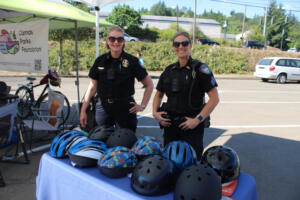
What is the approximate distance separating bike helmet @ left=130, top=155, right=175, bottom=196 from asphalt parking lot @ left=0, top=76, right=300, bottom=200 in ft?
6.90

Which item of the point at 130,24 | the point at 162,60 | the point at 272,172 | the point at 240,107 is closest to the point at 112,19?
the point at 130,24

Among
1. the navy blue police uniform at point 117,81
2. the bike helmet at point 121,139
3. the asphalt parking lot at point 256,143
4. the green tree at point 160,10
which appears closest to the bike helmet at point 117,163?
the bike helmet at point 121,139

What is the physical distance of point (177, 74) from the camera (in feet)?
7.81

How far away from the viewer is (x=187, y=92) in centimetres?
232

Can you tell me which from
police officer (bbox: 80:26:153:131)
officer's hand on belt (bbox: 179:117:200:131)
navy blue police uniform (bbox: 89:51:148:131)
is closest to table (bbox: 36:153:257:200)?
officer's hand on belt (bbox: 179:117:200:131)

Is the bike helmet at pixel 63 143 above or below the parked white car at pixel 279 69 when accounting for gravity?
below

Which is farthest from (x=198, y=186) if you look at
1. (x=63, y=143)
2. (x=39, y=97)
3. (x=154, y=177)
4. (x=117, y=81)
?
(x=39, y=97)

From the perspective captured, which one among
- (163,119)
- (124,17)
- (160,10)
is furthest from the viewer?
(160,10)

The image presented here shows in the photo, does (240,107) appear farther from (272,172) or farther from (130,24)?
(130,24)

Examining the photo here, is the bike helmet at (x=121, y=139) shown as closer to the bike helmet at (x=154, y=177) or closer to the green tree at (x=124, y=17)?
the bike helmet at (x=154, y=177)

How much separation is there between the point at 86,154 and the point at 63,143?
13.6 inches

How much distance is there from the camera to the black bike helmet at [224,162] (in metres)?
1.70

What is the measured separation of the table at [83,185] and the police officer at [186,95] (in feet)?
2.19

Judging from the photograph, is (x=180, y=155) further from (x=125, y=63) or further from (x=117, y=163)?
(x=125, y=63)
